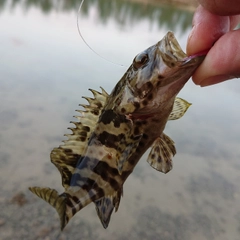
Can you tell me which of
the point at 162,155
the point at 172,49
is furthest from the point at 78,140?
the point at 172,49

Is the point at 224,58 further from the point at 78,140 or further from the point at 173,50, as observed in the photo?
the point at 78,140

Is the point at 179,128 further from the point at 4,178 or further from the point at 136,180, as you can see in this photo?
the point at 4,178

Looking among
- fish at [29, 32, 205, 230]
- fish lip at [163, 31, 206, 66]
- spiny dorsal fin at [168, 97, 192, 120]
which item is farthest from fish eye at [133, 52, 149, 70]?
spiny dorsal fin at [168, 97, 192, 120]

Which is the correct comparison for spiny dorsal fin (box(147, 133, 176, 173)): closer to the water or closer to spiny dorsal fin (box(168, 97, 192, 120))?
spiny dorsal fin (box(168, 97, 192, 120))

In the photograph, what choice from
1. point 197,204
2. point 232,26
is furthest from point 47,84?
point 232,26

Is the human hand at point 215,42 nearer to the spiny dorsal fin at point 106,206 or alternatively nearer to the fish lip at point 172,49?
the fish lip at point 172,49

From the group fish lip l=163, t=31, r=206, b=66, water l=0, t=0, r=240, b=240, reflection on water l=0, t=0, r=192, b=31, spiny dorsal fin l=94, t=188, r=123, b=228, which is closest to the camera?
fish lip l=163, t=31, r=206, b=66
